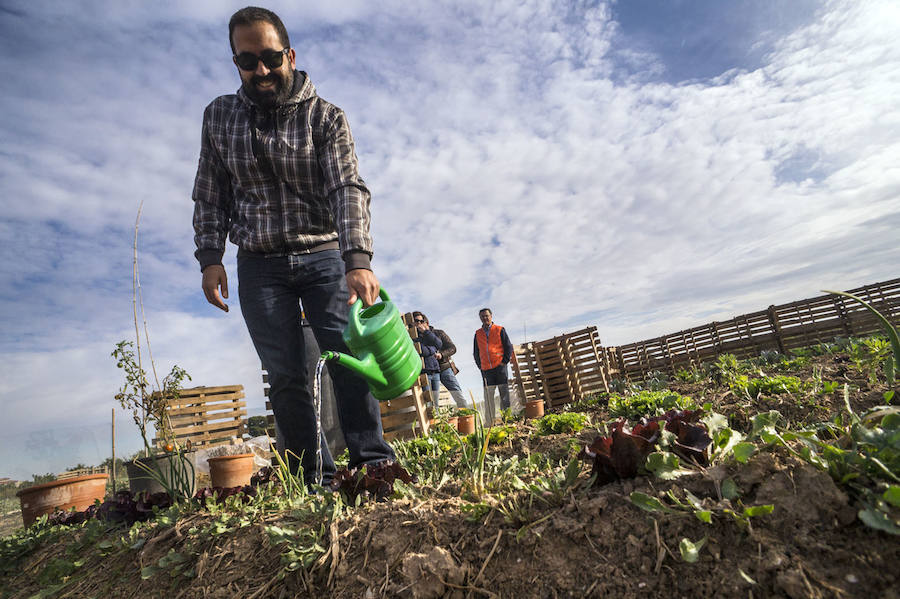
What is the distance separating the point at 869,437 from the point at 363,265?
1.89 m

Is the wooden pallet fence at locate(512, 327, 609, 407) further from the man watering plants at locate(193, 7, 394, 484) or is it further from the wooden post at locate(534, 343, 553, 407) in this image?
the man watering plants at locate(193, 7, 394, 484)

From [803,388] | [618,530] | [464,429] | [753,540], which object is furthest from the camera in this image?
[464,429]

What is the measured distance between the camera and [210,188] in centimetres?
262

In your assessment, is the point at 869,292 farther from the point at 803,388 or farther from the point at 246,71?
the point at 246,71

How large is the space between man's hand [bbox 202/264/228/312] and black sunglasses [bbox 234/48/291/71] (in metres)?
1.07

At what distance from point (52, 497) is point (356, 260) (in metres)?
3.84

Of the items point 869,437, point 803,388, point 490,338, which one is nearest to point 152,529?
point 869,437

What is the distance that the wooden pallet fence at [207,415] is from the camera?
895 cm

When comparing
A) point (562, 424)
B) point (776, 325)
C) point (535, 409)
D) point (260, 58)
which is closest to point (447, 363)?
point (535, 409)

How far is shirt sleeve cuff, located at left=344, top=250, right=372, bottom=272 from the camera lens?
7.36 ft

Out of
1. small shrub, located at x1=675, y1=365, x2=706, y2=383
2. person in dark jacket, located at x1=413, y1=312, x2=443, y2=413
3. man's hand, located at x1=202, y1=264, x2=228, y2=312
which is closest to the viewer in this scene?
man's hand, located at x1=202, y1=264, x2=228, y2=312

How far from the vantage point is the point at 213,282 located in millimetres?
2541

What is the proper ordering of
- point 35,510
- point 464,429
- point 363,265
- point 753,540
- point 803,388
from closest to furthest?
point 753,540, point 363,265, point 803,388, point 35,510, point 464,429

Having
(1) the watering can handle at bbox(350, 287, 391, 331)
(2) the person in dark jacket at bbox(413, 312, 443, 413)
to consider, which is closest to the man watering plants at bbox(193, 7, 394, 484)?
(1) the watering can handle at bbox(350, 287, 391, 331)
